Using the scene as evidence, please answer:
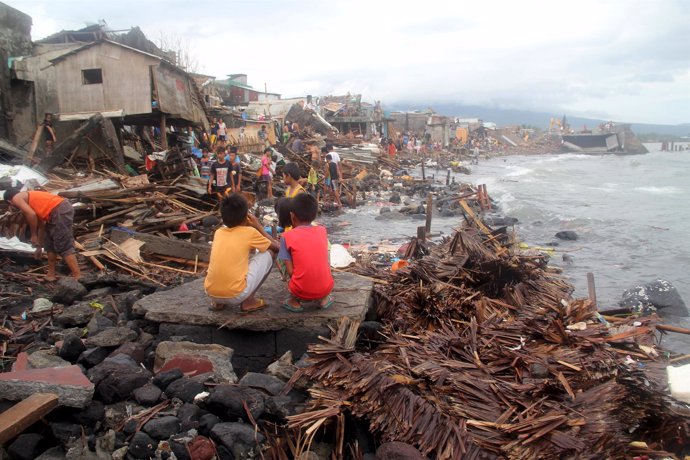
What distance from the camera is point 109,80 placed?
1684 cm

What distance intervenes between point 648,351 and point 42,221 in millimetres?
7601

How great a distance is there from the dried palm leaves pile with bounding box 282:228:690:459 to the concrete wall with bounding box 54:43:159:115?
15.3m

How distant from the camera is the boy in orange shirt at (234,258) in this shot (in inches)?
172

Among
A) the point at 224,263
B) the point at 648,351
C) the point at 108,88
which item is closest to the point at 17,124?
the point at 108,88

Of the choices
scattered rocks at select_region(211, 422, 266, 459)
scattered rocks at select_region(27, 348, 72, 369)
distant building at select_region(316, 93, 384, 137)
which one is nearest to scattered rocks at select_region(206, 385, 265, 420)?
scattered rocks at select_region(211, 422, 266, 459)

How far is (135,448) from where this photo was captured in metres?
2.81

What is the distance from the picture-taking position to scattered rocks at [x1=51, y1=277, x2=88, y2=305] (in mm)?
5832

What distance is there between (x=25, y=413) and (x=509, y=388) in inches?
117

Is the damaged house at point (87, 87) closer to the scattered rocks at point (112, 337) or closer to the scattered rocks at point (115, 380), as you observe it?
the scattered rocks at point (112, 337)

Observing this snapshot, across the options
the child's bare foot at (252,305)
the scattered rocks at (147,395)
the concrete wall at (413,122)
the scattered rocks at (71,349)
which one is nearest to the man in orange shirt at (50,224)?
the scattered rocks at (71,349)

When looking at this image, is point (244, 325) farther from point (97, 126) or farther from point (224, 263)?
point (97, 126)

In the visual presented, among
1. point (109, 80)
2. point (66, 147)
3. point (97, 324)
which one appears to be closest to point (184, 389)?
point (97, 324)

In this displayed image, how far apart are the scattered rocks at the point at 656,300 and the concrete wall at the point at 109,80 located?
50.5 feet

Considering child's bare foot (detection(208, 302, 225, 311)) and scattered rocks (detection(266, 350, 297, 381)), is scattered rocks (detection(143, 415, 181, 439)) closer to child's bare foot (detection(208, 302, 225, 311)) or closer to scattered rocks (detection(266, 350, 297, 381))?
scattered rocks (detection(266, 350, 297, 381))
